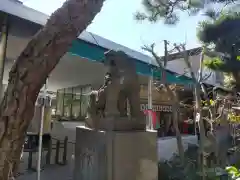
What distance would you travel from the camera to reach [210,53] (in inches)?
199

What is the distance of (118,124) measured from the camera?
2926 mm

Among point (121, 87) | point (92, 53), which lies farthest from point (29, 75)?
point (92, 53)

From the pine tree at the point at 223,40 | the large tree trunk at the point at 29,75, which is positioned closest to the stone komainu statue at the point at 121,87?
the large tree trunk at the point at 29,75

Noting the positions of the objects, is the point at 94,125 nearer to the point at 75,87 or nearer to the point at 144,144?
the point at 144,144

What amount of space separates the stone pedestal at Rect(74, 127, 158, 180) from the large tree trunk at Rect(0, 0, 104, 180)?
70.1 inches

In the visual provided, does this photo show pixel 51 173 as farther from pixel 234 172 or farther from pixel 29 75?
pixel 29 75

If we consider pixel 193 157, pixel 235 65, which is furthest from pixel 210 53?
pixel 193 157

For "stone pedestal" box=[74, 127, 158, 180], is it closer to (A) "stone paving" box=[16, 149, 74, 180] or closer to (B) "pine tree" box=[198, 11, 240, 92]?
(A) "stone paving" box=[16, 149, 74, 180]

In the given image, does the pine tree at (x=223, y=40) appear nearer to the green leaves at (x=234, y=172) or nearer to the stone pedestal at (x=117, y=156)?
the green leaves at (x=234, y=172)

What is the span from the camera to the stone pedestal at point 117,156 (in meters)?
2.69

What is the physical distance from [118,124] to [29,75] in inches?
79.8

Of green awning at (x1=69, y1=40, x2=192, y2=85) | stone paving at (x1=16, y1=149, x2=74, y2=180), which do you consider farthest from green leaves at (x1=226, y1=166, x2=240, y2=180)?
stone paving at (x1=16, y1=149, x2=74, y2=180)

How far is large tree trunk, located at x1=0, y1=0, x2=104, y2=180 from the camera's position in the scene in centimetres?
99

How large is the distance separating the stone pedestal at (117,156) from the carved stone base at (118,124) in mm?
122
